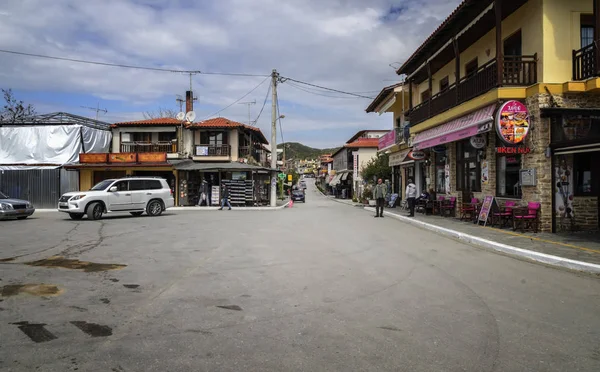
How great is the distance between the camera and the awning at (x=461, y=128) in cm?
1363

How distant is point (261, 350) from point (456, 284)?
392cm

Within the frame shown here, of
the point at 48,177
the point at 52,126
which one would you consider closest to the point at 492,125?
the point at 48,177

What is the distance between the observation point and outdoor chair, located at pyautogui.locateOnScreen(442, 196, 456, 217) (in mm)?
18484

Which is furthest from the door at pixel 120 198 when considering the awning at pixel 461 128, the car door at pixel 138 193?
the awning at pixel 461 128

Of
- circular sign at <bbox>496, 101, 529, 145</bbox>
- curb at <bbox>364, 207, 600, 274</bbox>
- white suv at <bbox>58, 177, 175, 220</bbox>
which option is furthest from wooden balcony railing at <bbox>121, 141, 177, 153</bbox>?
circular sign at <bbox>496, 101, 529, 145</bbox>

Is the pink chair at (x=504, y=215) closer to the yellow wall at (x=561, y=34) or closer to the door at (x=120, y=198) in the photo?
the yellow wall at (x=561, y=34)

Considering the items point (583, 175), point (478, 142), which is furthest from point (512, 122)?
point (478, 142)

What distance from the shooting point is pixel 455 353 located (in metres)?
3.95

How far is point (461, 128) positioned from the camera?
15430 mm

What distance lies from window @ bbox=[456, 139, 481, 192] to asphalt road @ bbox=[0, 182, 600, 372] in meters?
8.13

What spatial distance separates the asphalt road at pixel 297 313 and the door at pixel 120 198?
9868mm

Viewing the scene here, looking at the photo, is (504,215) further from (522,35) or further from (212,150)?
(212,150)

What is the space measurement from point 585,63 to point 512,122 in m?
2.74

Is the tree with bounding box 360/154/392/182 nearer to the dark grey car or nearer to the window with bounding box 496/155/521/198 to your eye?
the window with bounding box 496/155/521/198
